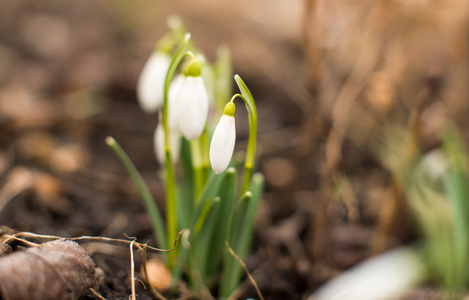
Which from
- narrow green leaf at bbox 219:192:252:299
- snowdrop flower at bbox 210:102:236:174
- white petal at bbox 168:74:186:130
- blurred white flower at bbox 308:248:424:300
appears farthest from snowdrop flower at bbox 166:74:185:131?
blurred white flower at bbox 308:248:424:300

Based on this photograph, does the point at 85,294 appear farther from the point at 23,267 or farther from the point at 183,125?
the point at 183,125

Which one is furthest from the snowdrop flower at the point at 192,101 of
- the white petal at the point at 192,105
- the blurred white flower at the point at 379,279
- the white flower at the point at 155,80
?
the blurred white flower at the point at 379,279

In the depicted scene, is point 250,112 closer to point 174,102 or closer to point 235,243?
point 174,102

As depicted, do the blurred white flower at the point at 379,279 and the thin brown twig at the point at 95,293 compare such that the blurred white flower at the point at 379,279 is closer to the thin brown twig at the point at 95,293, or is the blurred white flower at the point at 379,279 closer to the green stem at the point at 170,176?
the green stem at the point at 170,176

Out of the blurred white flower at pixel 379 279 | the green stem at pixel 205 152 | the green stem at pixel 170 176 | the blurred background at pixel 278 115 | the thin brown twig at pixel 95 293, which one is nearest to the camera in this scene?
the thin brown twig at pixel 95 293

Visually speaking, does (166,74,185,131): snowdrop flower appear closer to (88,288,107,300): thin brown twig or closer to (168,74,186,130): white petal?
(168,74,186,130): white petal

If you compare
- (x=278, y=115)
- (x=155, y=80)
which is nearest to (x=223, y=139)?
(x=155, y=80)

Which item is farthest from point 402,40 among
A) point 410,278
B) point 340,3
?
point 410,278
